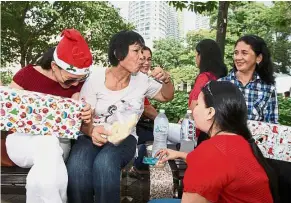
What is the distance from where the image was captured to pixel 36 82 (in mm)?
2939

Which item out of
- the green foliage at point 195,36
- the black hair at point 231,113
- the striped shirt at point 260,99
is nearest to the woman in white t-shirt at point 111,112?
the striped shirt at point 260,99

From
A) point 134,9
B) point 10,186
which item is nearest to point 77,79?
point 10,186

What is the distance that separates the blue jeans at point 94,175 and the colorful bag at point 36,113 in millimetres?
209

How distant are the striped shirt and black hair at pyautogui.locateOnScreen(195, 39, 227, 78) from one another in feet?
1.38

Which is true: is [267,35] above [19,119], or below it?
above

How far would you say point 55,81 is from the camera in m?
3.01

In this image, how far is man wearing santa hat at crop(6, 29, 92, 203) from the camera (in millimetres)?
2459

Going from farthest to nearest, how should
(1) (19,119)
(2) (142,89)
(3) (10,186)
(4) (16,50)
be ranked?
(4) (16,50), (2) (142,89), (3) (10,186), (1) (19,119)

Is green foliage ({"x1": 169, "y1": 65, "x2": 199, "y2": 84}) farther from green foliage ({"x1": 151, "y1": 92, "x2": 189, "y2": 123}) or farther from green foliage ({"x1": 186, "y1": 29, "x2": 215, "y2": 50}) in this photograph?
green foliage ({"x1": 151, "y1": 92, "x2": 189, "y2": 123})

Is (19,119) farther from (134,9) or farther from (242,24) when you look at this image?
(242,24)

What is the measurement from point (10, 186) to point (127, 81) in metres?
1.24

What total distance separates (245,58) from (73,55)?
1.61 m

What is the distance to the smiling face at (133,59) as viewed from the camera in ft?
10.3

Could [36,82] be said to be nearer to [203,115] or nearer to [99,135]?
[99,135]
